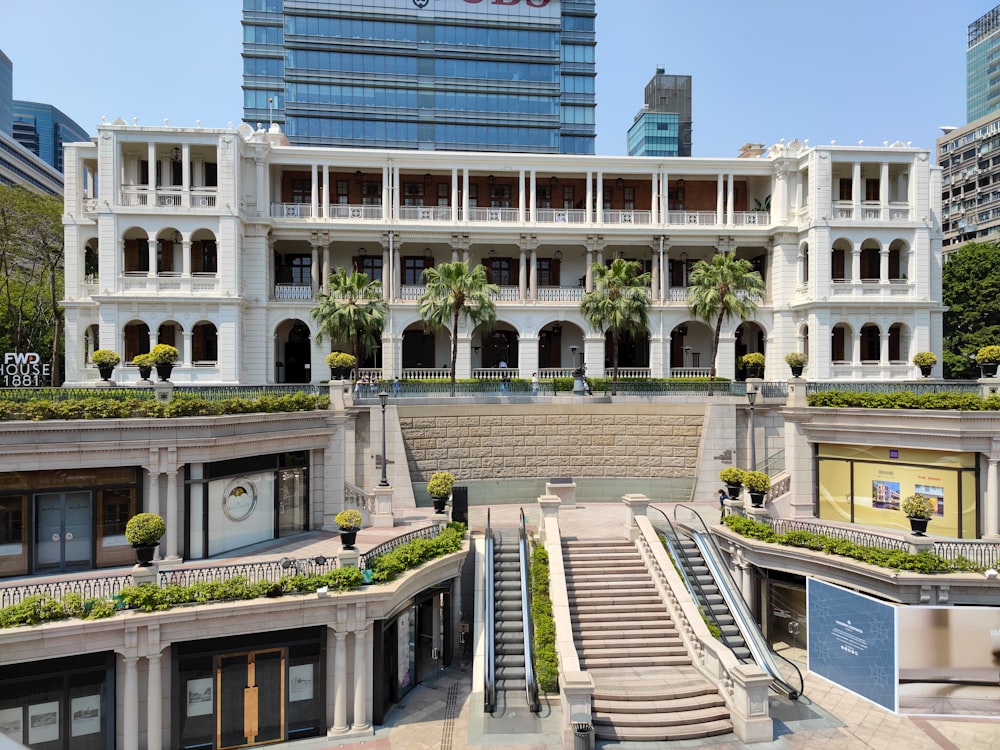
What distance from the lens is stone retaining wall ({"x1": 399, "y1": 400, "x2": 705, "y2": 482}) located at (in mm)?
30516

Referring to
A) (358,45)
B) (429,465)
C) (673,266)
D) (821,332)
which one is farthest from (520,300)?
(358,45)

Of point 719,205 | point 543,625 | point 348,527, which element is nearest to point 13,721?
point 348,527

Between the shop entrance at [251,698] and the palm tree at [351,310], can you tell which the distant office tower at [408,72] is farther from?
the shop entrance at [251,698]

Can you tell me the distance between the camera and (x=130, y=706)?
15062 millimetres

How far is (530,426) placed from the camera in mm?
31547

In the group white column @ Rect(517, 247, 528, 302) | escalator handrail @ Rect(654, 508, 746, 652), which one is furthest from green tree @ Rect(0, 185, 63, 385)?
escalator handrail @ Rect(654, 508, 746, 652)

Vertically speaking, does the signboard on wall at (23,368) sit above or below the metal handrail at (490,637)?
above

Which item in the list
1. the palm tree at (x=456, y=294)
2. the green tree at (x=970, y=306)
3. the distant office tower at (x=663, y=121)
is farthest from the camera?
the distant office tower at (x=663, y=121)

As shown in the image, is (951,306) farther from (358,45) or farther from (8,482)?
(358,45)

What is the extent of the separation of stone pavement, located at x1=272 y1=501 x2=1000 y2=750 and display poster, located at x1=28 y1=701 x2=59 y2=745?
556cm

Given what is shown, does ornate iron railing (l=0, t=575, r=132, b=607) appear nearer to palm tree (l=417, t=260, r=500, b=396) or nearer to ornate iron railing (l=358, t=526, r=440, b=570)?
ornate iron railing (l=358, t=526, r=440, b=570)

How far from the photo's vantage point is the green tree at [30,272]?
42.0m

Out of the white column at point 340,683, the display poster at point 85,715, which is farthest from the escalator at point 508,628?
the display poster at point 85,715

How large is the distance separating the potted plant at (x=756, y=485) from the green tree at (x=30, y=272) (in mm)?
41281
